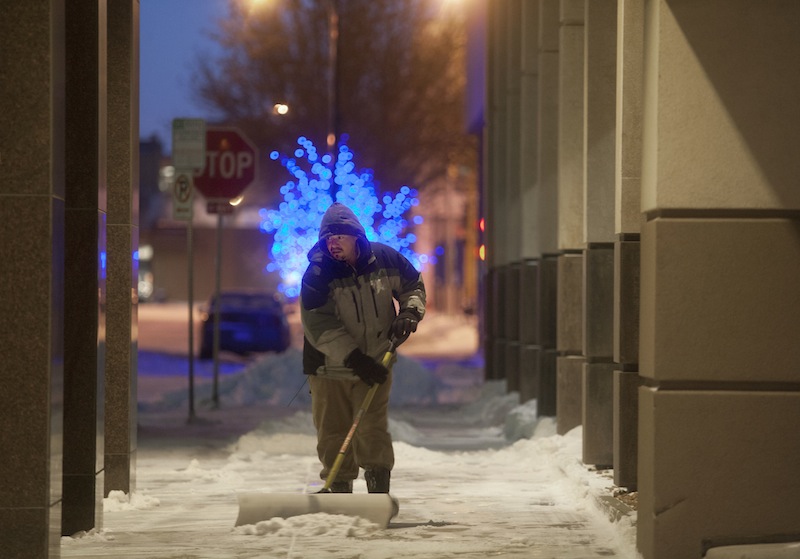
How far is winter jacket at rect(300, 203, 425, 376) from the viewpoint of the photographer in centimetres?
888

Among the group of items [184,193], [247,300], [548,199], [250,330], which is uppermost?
[184,193]

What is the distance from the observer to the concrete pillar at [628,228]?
1031 cm

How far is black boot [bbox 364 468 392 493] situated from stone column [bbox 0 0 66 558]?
8.47 ft

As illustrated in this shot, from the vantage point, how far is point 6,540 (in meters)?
7.04

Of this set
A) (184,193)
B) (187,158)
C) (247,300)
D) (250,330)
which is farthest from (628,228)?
(247,300)

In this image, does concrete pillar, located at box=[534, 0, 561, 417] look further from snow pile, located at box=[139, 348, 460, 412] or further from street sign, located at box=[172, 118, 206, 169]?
snow pile, located at box=[139, 348, 460, 412]

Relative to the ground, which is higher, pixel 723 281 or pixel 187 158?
pixel 187 158

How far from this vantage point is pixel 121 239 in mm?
9891

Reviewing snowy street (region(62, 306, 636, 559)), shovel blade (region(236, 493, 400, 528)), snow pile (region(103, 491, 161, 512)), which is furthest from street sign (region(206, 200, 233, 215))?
shovel blade (region(236, 493, 400, 528))

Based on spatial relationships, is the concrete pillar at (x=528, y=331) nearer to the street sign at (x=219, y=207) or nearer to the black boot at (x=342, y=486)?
the street sign at (x=219, y=207)

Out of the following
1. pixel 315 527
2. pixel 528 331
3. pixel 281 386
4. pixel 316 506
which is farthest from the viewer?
pixel 281 386

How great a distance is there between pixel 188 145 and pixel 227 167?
1360 mm

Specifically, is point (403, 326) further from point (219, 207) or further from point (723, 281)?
point (219, 207)

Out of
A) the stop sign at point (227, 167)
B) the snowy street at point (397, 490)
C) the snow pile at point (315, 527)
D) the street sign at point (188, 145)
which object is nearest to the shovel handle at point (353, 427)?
the snowy street at point (397, 490)
